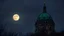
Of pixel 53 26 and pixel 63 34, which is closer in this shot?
pixel 63 34

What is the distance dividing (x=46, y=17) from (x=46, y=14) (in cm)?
187

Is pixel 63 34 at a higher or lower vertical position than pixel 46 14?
lower

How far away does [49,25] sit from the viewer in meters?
75.4

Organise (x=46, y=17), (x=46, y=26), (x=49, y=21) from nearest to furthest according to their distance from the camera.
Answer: (x=46, y=26), (x=49, y=21), (x=46, y=17)

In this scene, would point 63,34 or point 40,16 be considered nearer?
point 63,34

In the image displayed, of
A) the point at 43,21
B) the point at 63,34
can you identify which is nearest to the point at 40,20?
the point at 43,21

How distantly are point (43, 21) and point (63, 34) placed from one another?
88.7ft

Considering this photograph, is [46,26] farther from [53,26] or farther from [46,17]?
[46,17]

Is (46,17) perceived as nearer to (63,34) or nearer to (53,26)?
(53,26)

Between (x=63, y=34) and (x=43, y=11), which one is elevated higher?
(x=43, y=11)

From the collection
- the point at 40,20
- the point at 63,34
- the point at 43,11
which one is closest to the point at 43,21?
the point at 40,20

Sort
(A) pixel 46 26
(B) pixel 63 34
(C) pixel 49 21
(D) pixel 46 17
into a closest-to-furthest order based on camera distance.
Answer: (B) pixel 63 34 → (A) pixel 46 26 → (C) pixel 49 21 → (D) pixel 46 17

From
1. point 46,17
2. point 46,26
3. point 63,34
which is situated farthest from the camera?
point 46,17

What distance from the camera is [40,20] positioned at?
80.8 meters
